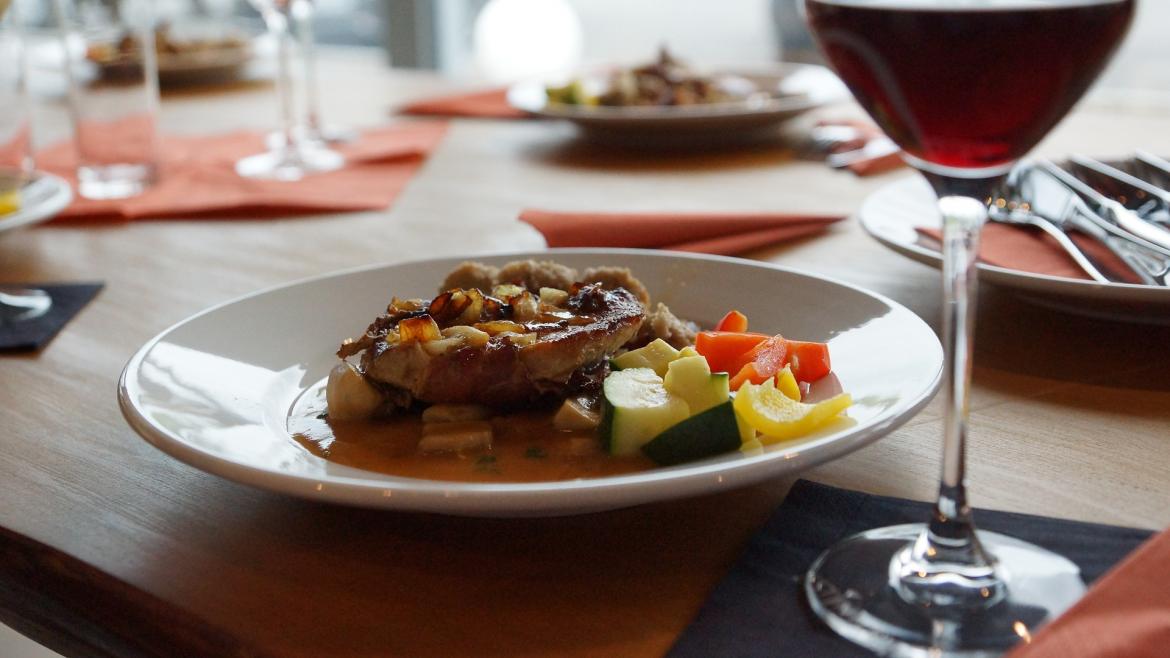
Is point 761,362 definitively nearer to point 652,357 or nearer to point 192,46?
point 652,357

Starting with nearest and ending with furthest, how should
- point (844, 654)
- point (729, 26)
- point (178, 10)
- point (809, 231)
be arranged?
point (844, 654) → point (809, 231) → point (178, 10) → point (729, 26)

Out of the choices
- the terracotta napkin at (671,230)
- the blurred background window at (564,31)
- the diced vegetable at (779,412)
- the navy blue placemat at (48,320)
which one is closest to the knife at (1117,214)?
the terracotta napkin at (671,230)

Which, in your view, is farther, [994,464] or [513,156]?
→ [513,156]

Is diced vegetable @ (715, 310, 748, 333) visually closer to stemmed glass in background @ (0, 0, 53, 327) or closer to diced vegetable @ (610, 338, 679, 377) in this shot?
diced vegetable @ (610, 338, 679, 377)

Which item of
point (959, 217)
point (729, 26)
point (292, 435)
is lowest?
point (729, 26)

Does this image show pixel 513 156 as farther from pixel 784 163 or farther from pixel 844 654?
pixel 844 654

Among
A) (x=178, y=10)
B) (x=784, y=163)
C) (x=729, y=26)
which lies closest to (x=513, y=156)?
(x=784, y=163)

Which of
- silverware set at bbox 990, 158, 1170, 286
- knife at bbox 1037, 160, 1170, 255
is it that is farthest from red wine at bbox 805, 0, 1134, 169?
knife at bbox 1037, 160, 1170, 255

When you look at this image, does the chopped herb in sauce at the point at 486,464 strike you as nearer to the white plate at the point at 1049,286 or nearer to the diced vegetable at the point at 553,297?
the diced vegetable at the point at 553,297
